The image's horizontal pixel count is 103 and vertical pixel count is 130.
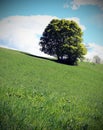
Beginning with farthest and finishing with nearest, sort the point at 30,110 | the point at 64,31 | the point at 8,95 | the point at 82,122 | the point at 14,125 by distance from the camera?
the point at 64,31 < the point at 8,95 < the point at 82,122 < the point at 30,110 < the point at 14,125

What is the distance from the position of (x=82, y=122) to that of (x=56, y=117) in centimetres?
69

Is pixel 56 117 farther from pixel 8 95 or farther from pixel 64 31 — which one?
pixel 64 31

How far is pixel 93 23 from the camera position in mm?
7559

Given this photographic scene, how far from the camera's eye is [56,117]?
196 inches

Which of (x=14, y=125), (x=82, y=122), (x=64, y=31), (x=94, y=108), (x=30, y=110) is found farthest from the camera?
(x=64, y=31)

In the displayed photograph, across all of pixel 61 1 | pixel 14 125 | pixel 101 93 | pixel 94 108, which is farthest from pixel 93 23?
pixel 14 125

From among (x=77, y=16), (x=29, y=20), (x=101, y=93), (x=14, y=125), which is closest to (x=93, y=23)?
(x=77, y=16)

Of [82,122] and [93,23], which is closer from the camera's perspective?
[82,122]

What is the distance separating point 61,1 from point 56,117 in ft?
12.7

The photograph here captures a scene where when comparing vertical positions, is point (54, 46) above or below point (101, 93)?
above

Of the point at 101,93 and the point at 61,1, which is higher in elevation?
the point at 61,1

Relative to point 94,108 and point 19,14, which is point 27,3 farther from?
point 94,108

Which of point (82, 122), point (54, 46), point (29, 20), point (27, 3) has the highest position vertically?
point (27, 3)

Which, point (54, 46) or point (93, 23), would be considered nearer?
point (93, 23)
